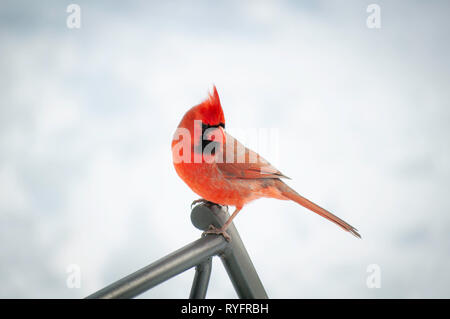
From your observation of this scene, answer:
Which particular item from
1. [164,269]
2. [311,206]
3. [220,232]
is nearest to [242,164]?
[311,206]

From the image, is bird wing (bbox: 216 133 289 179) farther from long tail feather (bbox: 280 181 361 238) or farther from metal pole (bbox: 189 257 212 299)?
metal pole (bbox: 189 257 212 299)

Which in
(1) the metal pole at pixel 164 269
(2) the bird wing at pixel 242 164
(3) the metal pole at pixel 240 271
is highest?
(2) the bird wing at pixel 242 164

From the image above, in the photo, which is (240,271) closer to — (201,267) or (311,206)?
(201,267)

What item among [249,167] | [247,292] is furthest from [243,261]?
[249,167]

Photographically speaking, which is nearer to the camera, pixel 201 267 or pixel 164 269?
pixel 164 269

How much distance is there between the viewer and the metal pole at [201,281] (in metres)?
0.85

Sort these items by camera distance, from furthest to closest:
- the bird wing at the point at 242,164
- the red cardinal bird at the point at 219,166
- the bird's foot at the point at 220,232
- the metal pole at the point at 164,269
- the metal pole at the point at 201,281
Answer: the bird wing at the point at 242,164, the red cardinal bird at the point at 219,166, the bird's foot at the point at 220,232, the metal pole at the point at 201,281, the metal pole at the point at 164,269

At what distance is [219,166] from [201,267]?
1.65 feet

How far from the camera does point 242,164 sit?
139 cm

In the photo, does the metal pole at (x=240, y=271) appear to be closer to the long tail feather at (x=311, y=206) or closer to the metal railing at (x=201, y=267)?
the metal railing at (x=201, y=267)

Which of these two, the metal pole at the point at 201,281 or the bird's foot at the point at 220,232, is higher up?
the bird's foot at the point at 220,232

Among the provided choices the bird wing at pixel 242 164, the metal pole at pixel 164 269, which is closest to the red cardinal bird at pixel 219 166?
the bird wing at pixel 242 164

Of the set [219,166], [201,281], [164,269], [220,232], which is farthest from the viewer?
[219,166]
